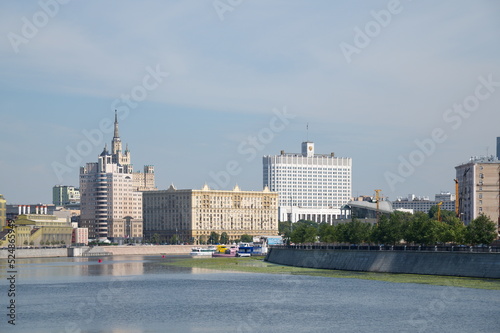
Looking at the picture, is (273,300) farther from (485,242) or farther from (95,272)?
(95,272)

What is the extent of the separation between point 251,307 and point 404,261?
128 ft

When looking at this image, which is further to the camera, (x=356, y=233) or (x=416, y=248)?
(x=356, y=233)

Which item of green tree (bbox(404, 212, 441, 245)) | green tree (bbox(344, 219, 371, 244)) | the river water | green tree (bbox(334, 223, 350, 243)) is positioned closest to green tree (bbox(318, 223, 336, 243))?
green tree (bbox(334, 223, 350, 243))

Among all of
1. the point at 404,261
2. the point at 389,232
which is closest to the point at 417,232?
the point at 389,232

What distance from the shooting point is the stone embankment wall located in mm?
102688

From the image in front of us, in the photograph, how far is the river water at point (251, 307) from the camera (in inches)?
2867

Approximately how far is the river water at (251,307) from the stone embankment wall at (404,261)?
729cm

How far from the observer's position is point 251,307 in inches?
3401

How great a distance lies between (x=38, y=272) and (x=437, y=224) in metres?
64.6

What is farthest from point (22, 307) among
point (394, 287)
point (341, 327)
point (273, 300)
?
point (394, 287)

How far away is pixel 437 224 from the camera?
133 m

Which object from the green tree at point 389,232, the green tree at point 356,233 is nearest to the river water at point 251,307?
the green tree at point 389,232

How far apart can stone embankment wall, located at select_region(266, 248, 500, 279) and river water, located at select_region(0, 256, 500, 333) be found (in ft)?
23.9

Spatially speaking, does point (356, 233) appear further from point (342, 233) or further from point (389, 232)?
point (389, 232)
